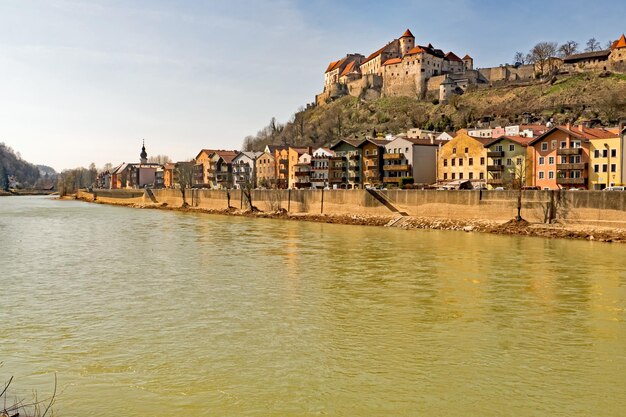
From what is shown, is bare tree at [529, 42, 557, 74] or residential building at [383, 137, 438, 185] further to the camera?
bare tree at [529, 42, 557, 74]

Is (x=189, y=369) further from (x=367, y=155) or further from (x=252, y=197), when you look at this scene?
(x=367, y=155)

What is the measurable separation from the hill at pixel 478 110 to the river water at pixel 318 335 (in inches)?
2824

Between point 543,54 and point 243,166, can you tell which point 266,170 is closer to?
point 243,166

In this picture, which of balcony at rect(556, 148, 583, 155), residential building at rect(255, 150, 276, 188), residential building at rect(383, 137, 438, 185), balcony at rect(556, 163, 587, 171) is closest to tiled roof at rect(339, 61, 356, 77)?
residential building at rect(255, 150, 276, 188)

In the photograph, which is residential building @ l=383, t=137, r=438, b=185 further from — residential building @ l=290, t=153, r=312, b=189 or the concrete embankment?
residential building @ l=290, t=153, r=312, b=189

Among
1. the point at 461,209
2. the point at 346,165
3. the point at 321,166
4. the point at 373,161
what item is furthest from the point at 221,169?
the point at 461,209

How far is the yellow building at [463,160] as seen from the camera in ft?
192

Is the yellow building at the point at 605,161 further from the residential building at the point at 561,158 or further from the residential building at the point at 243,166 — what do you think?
the residential building at the point at 243,166

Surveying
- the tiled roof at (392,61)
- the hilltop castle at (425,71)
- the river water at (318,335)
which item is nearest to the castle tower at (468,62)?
the hilltop castle at (425,71)

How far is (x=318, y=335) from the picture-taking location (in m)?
13.1

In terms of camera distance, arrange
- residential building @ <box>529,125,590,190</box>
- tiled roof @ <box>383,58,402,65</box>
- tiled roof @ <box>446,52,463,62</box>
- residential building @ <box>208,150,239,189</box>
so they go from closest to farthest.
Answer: residential building @ <box>529,125,590,190</box> < residential building @ <box>208,150,239,189</box> < tiled roof @ <box>446,52,463,62</box> < tiled roof @ <box>383,58,402,65</box>

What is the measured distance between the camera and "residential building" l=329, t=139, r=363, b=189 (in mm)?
72562

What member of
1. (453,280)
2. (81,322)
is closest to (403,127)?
(453,280)

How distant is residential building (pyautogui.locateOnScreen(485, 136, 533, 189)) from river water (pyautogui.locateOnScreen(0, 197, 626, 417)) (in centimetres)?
2802
